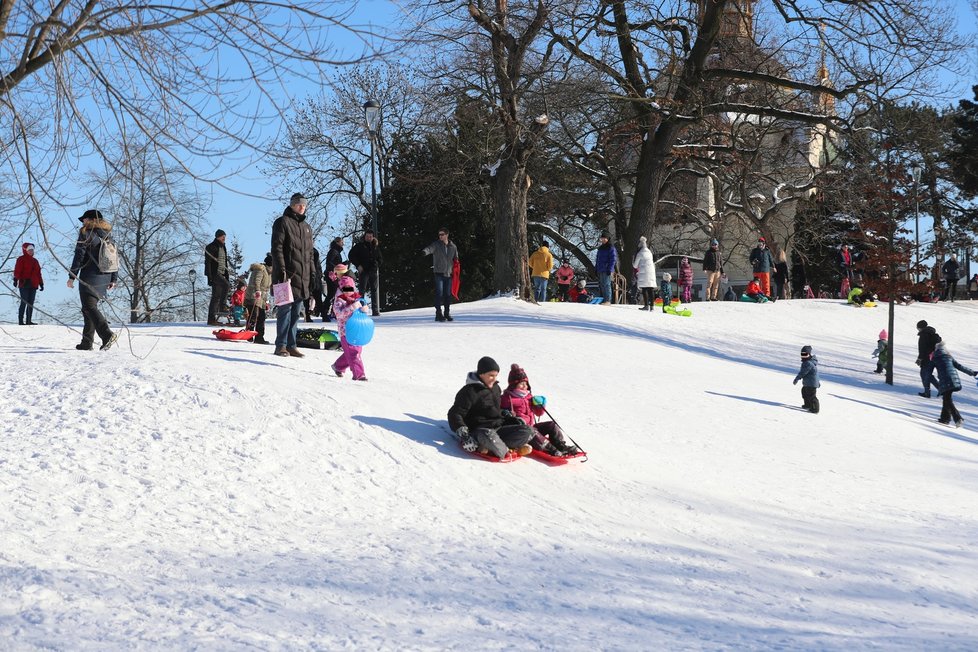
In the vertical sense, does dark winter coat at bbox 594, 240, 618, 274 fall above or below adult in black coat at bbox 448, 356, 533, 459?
above

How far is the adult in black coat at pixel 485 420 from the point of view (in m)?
9.64

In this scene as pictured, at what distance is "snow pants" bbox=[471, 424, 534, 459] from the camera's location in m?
9.61

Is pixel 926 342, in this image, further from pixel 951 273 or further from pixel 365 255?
pixel 951 273

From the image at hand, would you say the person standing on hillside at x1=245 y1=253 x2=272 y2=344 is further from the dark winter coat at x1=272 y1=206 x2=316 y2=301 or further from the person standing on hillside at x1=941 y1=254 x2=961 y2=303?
the person standing on hillside at x1=941 y1=254 x2=961 y2=303

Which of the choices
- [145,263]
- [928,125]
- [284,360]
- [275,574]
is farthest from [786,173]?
[275,574]

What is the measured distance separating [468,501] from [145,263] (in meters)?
25.2

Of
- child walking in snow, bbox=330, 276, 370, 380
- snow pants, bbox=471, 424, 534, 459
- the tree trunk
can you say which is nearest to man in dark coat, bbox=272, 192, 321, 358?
child walking in snow, bbox=330, 276, 370, 380

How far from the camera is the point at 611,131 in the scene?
3017cm

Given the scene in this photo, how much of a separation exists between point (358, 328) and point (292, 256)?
174 cm

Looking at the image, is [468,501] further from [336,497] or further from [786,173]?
[786,173]

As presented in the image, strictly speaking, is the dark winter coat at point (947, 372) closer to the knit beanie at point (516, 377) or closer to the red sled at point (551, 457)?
the red sled at point (551, 457)

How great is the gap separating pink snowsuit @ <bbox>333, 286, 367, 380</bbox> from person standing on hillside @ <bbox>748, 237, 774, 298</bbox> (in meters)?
19.5

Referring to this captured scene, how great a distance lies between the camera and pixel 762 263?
2934cm

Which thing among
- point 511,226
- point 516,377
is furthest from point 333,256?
point 516,377
